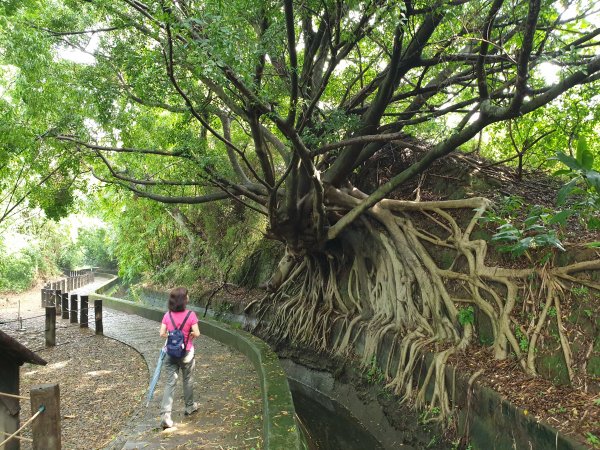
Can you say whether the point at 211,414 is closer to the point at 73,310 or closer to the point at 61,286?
the point at 73,310

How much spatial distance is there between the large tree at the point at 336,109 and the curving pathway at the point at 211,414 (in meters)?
1.90

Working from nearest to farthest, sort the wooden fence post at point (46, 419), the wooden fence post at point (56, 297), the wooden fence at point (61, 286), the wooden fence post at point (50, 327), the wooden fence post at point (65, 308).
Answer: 1. the wooden fence post at point (46, 419)
2. the wooden fence post at point (50, 327)
3. the wooden fence post at point (65, 308)
4. the wooden fence post at point (56, 297)
5. the wooden fence at point (61, 286)

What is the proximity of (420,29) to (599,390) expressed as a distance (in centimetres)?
482

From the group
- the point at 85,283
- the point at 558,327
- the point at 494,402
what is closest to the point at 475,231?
the point at 558,327

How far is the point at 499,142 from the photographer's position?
380 inches

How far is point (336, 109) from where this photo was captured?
7047 millimetres

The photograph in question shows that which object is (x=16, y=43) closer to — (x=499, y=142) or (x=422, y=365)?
(x=422, y=365)

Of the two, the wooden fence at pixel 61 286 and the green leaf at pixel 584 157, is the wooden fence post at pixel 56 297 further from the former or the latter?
the green leaf at pixel 584 157

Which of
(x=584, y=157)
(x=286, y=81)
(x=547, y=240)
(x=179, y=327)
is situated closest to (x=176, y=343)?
(x=179, y=327)

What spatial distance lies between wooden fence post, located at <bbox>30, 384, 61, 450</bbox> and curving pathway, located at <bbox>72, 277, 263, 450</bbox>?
4.01 feet

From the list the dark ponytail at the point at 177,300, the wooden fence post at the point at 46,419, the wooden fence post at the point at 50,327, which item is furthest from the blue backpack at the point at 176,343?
the wooden fence post at the point at 50,327

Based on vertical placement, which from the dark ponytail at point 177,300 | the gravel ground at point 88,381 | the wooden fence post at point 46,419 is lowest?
the gravel ground at point 88,381

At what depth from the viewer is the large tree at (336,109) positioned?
5.13 m

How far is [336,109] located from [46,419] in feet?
18.1
